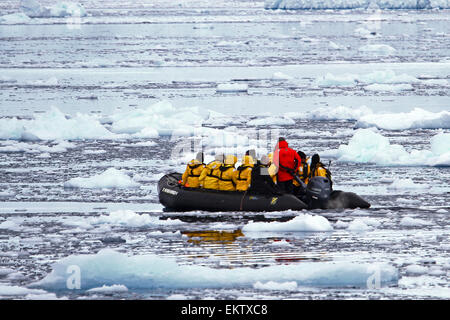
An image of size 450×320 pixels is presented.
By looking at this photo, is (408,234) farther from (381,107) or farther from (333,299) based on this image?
(381,107)

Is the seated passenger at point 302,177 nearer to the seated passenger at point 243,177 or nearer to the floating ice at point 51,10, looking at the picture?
the seated passenger at point 243,177

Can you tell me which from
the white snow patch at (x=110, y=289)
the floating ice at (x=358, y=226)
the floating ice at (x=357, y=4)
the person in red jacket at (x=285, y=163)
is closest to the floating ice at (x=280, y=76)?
the person in red jacket at (x=285, y=163)

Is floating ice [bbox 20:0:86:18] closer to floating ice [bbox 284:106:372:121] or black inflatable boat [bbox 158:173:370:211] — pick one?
floating ice [bbox 284:106:372:121]

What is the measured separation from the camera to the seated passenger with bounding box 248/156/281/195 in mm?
12430

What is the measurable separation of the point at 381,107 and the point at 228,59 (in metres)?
15.1

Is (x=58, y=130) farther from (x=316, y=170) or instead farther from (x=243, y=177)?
(x=316, y=170)

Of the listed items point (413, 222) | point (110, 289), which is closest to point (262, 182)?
point (413, 222)

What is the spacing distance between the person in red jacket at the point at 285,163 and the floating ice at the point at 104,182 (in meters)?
2.80

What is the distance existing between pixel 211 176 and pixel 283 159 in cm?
106

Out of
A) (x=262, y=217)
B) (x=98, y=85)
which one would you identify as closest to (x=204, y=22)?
(x=98, y=85)

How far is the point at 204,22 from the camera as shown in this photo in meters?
65.4

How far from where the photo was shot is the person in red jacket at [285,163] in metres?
12.8

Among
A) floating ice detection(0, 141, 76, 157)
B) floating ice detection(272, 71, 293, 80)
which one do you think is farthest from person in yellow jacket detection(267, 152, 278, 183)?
floating ice detection(272, 71, 293, 80)

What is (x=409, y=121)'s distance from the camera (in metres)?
20.6
